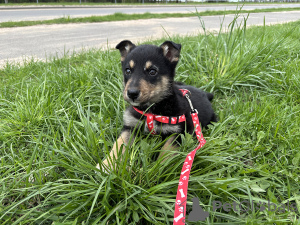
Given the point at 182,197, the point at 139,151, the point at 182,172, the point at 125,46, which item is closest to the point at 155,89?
the point at 139,151

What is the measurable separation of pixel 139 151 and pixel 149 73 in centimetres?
80

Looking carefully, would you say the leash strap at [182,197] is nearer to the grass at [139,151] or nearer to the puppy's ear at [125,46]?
the grass at [139,151]

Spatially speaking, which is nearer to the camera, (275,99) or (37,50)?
(275,99)

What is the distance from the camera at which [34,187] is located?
1.69 metres

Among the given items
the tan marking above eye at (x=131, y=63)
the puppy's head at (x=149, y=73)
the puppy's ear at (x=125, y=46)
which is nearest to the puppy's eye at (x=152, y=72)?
the puppy's head at (x=149, y=73)

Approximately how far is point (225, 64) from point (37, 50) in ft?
15.6

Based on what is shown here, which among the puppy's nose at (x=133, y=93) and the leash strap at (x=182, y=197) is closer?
the leash strap at (x=182, y=197)

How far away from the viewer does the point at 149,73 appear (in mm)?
2238

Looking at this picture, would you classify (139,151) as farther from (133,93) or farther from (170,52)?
(170,52)

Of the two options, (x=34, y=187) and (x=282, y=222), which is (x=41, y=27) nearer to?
(x=34, y=187)

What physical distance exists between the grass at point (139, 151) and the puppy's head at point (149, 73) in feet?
1.33

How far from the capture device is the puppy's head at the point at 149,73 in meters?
2.07

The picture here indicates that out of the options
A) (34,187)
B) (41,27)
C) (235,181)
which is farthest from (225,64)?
(41,27)

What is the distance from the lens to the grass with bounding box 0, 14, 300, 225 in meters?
1.56
